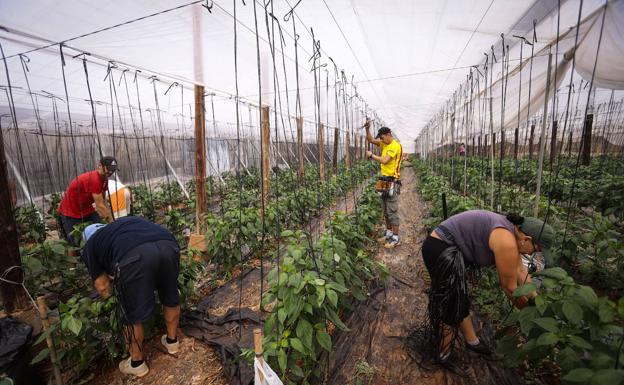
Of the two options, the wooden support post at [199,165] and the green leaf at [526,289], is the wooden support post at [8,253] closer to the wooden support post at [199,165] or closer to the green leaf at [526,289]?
the wooden support post at [199,165]

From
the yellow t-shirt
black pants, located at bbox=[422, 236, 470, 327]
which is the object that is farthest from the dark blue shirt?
the yellow t-shirt

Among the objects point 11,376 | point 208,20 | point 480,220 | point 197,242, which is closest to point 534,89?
point 480,220

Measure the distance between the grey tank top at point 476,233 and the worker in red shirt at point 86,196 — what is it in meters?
3.94

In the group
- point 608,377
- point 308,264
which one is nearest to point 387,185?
point 308,264

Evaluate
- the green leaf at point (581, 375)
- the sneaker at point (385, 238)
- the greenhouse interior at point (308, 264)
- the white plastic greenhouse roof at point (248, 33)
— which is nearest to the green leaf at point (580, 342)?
the greenhouse interior at point (308, 264)

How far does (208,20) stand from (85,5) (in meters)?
1.01

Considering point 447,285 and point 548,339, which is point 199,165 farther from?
point 548,339

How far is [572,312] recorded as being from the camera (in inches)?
52.4

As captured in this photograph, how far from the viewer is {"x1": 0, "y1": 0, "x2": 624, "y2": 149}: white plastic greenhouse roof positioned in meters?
2.59

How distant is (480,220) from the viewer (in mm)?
2074

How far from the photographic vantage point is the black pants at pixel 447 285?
203cm

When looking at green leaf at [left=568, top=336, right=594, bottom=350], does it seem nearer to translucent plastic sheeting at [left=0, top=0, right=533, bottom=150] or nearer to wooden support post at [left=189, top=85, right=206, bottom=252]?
translucent plastic sheeting at [left=0, top=0, right=533, bottom=150]

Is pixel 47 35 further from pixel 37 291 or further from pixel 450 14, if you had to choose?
pixel 450 14

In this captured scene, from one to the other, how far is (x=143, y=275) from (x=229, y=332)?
1158mm
